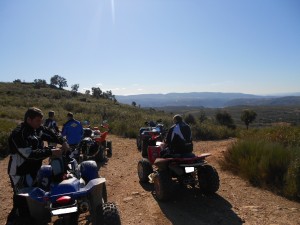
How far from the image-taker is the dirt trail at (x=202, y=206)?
18.9ft

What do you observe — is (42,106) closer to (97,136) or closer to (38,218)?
(97,136)

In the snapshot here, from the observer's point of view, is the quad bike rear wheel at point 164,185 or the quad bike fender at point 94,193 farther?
the quad bike rear wheel at point 164,185

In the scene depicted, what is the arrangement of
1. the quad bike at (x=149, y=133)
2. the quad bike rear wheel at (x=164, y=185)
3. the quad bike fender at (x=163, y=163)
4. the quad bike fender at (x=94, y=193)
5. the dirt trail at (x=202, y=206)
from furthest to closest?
the quad bike at (x=149, y=133)
the quad bike fender at (x=163, y=163)
the quad bike rear wheel at (x=164, y=185)
the dirt trail at (x=202, y=206)
the quad bike fender at (x=94, y=193)

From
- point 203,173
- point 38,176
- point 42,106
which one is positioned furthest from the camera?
point 42,106

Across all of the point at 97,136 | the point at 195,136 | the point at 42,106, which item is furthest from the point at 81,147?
the point at 42,106

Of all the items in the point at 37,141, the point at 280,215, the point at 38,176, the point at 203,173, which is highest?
the point at 37,141

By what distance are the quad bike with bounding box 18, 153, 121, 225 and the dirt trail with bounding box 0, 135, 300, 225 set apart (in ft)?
5.59

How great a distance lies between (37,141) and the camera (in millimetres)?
4598

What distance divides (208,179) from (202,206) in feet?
2.10

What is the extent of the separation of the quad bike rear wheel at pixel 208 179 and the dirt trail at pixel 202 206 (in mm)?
193

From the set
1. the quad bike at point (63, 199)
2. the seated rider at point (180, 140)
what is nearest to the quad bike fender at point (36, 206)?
the quad bike at point (63, 199)

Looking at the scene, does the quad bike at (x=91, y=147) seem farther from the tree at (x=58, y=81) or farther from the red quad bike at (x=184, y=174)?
the tree at (x=58, y=81)

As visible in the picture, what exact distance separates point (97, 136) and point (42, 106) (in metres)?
30.6

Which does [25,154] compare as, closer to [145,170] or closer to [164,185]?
[164,185]
